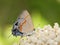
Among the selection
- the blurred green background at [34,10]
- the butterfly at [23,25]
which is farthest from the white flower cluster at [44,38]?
the blurred green background at [34,10]

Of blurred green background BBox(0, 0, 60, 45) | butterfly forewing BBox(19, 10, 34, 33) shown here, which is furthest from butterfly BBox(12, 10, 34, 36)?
blurred green background BBox(0, 0, 60, 45)

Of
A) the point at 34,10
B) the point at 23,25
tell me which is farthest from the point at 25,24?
the point at 34,10

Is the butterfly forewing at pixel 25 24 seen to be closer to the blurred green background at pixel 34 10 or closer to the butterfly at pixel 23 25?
the butterfly at pixel 23 25

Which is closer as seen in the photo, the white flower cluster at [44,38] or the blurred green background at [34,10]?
the white flower cluster at [44,38]

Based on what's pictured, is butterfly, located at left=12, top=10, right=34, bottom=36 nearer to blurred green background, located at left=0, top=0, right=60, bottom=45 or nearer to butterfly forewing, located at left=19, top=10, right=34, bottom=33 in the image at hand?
butterfly forewing, located at left=19, top=10, right=34, bottom=33

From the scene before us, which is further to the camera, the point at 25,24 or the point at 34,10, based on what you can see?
the point at 34,10

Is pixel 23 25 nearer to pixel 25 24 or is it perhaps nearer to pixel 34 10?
pixel 25 24
